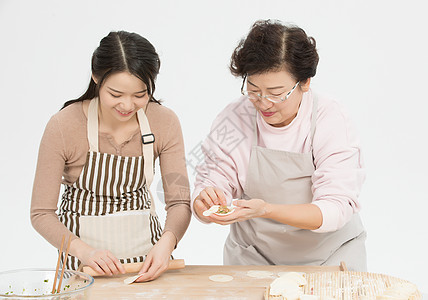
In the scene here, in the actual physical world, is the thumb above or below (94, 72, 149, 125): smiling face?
below

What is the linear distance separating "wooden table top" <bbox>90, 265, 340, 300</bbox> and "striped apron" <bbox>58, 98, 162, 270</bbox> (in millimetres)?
343

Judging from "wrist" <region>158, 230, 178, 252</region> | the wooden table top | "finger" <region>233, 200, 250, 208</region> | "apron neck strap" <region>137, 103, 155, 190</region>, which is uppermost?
"apron neck strap" <region>137, 103, 155, 190</region>

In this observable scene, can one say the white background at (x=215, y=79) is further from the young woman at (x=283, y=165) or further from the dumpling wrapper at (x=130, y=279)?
the dumpling wrapper at (x=130, y=279)

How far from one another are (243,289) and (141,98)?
82 cm

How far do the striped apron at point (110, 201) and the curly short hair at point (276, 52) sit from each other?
53cm

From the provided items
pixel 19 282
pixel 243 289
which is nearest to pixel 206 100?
pixel 243 289

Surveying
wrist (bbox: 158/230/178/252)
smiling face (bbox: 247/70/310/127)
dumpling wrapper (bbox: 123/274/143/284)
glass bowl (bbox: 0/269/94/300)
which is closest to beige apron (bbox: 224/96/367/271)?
smiling face (bbox: 247/70/310/127)

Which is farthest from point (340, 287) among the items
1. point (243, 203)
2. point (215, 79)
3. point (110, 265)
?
point (215, 79)

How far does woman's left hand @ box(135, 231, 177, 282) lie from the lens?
2.07m

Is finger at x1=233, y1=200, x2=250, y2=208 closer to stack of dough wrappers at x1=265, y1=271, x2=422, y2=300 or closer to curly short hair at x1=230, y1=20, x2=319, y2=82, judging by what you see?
stack of dough wrappers at x1=265, y1=271, x2=422, y2=300

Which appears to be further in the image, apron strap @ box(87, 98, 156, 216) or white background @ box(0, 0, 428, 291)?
white background @ box(0, 0, 428, 291)

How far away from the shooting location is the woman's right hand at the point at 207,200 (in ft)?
7.31

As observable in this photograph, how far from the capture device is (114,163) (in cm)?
239

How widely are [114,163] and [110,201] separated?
0.17 meters
